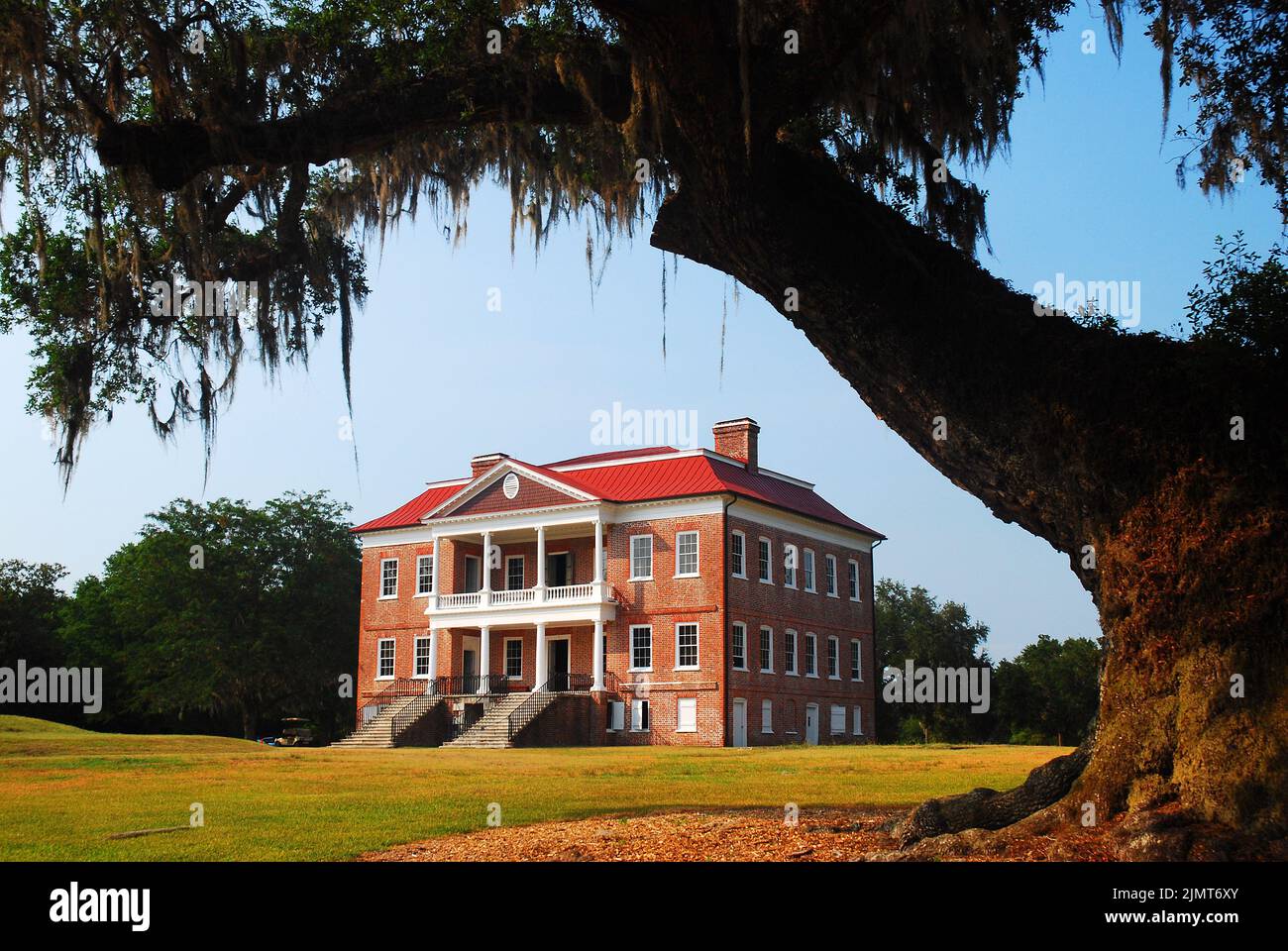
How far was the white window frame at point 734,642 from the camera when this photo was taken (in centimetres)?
3603

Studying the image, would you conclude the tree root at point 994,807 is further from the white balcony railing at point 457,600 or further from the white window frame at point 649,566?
the white balcony railing at point 457,600

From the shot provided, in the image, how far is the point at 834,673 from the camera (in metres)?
41.6

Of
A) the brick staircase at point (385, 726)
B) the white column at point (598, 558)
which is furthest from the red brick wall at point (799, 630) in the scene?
the brick staircase at point (385, 726)

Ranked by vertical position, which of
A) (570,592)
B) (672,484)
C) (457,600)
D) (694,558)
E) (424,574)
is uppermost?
(672,484)

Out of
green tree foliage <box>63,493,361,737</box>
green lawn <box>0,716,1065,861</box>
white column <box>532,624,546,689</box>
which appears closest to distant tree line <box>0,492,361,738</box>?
green tree foliage <box>63,493,361,737</box>

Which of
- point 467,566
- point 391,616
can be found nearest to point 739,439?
point 467,566

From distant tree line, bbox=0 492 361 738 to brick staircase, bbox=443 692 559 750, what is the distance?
1785 cm

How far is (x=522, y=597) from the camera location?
39.4m

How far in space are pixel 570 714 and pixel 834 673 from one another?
10.6 m

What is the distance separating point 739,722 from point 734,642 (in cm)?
247

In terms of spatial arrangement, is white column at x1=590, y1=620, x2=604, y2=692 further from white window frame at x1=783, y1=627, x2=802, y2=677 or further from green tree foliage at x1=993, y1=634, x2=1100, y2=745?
green tree foliage at x1=993, y1=634, x2=1100, y2=745

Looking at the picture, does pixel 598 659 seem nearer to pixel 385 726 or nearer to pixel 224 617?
pixel 385 726

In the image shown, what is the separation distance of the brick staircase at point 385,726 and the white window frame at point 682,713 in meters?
8.01

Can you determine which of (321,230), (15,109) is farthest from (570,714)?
(15,109)
